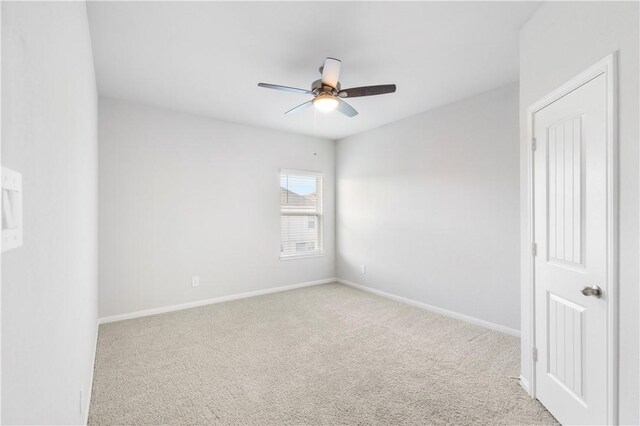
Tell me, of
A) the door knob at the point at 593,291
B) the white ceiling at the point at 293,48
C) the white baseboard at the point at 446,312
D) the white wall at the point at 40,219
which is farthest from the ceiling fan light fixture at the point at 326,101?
the white baseboard at the point at 446,312

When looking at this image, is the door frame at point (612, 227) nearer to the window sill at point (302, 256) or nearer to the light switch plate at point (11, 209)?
the light switch plate at point (11, 209)

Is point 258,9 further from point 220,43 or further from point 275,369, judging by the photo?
point 275,369

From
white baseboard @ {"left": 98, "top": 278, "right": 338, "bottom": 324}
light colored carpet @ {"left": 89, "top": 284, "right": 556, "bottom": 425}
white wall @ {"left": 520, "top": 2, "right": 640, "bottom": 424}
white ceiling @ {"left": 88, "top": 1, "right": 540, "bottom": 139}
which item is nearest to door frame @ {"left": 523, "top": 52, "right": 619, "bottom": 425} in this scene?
white wall @ {"left": 520, "top": 2, "right": 640, "bottom": 424}

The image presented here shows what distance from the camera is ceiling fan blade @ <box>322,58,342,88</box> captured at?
95.5 inches

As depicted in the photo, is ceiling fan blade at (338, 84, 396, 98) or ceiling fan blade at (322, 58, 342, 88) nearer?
ceiling fan blade at (322, 58, 342, 88)

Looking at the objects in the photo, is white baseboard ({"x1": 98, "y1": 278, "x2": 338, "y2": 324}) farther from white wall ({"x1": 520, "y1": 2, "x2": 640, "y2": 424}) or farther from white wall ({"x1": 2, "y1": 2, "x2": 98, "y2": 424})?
white wall ({"x1": 520, "y1": 2, "x2": 640, "y2": 424})

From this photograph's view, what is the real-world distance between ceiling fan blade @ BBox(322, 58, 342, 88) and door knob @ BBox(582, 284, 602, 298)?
2.18m

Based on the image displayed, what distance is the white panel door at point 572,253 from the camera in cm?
164

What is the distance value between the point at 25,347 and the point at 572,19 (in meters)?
2.83

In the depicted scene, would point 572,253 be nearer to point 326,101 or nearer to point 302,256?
point 326,101

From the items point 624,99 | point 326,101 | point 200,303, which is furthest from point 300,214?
point 624,99

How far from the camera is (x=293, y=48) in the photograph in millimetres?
2617

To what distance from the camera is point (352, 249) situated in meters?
5.54

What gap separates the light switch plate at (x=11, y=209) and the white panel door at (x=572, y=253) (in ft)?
7.51
